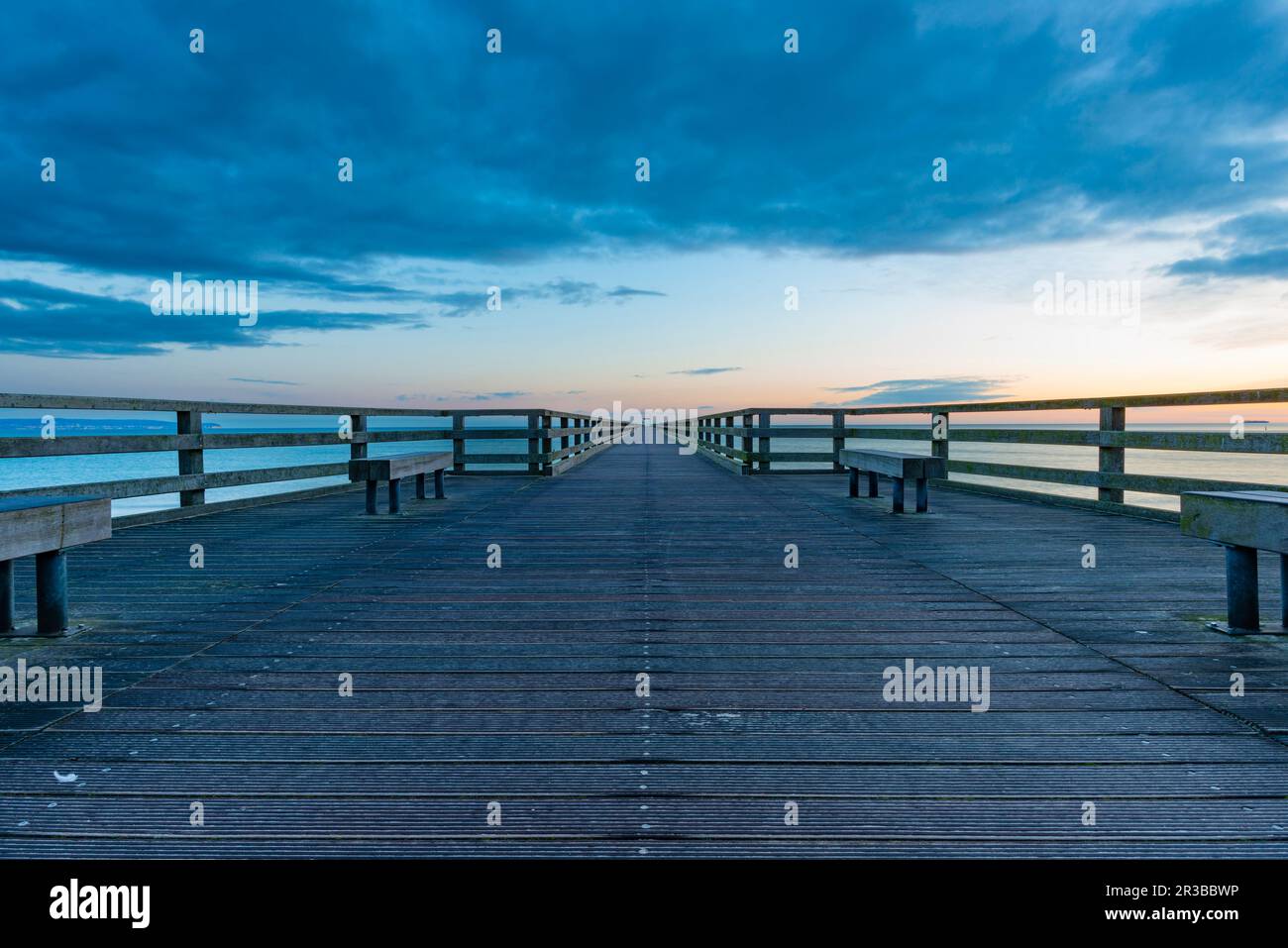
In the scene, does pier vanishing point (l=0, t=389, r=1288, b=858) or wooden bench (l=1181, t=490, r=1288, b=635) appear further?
wooden bench (l=1181, t=490, r=1288, b=635)

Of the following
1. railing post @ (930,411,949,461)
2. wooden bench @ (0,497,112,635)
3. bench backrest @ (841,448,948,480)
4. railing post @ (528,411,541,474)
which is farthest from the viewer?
railing post @ (528,411,541,474)

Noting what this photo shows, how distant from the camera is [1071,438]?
8453mm

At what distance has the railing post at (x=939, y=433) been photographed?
10.6 metres

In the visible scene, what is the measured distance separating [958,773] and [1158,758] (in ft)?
2.05

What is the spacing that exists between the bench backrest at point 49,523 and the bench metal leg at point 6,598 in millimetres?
265

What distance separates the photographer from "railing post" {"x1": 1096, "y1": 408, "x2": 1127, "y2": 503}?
779 cm

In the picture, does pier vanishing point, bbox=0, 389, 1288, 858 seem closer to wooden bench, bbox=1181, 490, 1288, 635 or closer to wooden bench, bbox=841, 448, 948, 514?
wooden bench, bbox=1181, 490, 1288, 635

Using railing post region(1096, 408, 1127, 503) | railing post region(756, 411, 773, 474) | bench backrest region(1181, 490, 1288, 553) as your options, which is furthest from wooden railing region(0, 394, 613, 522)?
railing post region(1096, 408, 1127, 503)

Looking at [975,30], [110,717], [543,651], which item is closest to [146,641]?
[110,717]

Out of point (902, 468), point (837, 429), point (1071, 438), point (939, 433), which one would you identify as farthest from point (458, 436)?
point (1071, 438)

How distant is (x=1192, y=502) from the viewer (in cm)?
376

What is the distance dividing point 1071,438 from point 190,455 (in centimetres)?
949

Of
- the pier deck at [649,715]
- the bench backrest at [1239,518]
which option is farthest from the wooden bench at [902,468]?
the bench backrest at [1239,518]

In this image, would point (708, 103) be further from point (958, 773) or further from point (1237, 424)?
point (958, 773)
